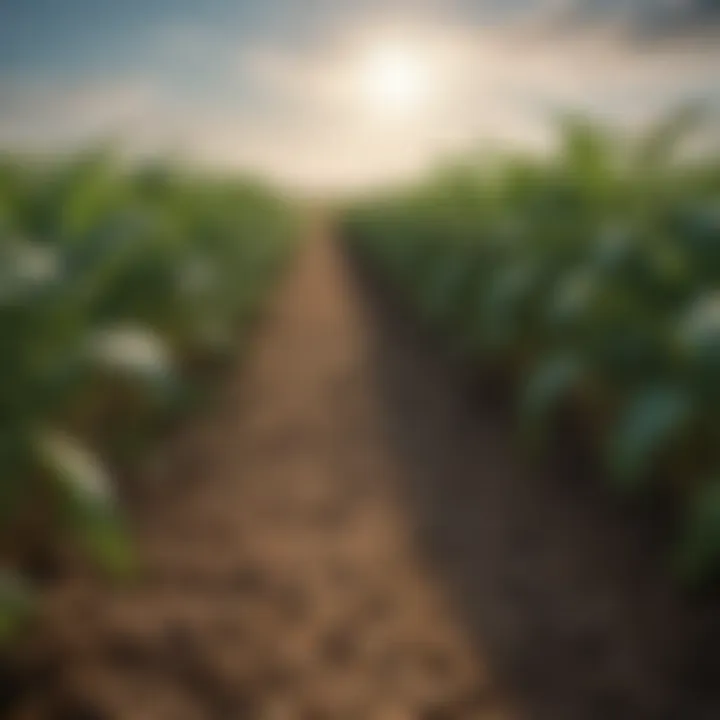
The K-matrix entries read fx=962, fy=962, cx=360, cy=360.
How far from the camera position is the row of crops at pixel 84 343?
1.80 meters

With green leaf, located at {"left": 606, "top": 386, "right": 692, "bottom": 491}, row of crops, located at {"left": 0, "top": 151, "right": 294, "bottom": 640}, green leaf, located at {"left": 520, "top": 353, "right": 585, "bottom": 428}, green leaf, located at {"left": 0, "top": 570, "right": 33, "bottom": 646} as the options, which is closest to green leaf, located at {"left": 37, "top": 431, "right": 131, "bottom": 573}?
row of crops, located at {"left": 0, "top": 151, "right": 294, "bottom": 640}

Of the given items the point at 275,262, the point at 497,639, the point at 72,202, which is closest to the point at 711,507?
the point at 497,639

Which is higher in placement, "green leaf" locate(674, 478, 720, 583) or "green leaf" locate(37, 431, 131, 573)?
"green leaf" locate(37, 431, 131, 573)

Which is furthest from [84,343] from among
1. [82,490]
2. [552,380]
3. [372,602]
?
[552,380]

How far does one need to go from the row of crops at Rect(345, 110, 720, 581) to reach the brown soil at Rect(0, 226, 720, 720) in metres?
0.19

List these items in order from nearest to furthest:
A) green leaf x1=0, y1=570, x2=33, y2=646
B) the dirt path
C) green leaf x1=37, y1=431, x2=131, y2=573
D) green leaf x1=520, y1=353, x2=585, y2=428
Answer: green leaf x1=0, y1=570, x2=33, y2=646 → green leaf x1=37, y1=431, x2=131, y2=573 → the dirt path → green leaf x1=520, y1=353, x2=585, y2=428

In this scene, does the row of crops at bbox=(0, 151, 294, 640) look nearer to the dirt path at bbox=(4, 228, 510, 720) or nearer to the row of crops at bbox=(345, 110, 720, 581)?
the dirt path at bbox=(4, 228, 510, 720)

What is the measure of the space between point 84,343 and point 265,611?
0.71m

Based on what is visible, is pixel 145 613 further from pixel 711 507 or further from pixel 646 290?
pixel 646 290

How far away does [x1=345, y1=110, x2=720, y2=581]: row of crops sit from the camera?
191 cm

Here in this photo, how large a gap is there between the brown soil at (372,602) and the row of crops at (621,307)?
0.19m

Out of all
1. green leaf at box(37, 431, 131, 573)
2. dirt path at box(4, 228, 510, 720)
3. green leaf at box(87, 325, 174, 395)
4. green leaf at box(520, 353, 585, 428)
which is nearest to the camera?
green leaf at box(37, 431, 131, 573)

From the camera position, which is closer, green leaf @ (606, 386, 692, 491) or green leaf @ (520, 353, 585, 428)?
green leaf @ (606, 386, 692, 491)

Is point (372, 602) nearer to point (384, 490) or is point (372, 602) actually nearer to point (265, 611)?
point (265, 611)
